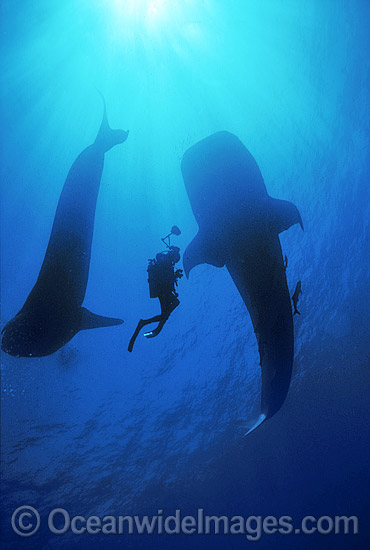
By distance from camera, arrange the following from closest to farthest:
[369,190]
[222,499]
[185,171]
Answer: [185,171] → [369,190] → [222,499]

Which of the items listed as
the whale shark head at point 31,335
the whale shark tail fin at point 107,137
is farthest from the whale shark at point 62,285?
the whale shark tail fin at point 107,137

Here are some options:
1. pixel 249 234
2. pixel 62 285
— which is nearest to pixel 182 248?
pixel 62 285

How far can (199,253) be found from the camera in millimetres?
4793

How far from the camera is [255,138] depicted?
37.6ft

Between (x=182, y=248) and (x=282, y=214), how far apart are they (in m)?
8.55

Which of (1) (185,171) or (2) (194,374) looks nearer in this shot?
(1) (185,171)

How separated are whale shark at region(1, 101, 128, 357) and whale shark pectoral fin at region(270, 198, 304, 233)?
2886mm

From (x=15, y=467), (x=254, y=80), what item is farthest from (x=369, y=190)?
(x=15, y=467)

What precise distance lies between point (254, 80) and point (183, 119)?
259cm

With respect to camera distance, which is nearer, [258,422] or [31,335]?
[258,422]

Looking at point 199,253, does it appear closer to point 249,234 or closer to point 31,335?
point 249,234

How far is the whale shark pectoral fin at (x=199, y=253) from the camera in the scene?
4758 mm

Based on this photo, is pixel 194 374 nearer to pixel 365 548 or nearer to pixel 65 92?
pixel 65 92

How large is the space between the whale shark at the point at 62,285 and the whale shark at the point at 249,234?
175 centimetres
